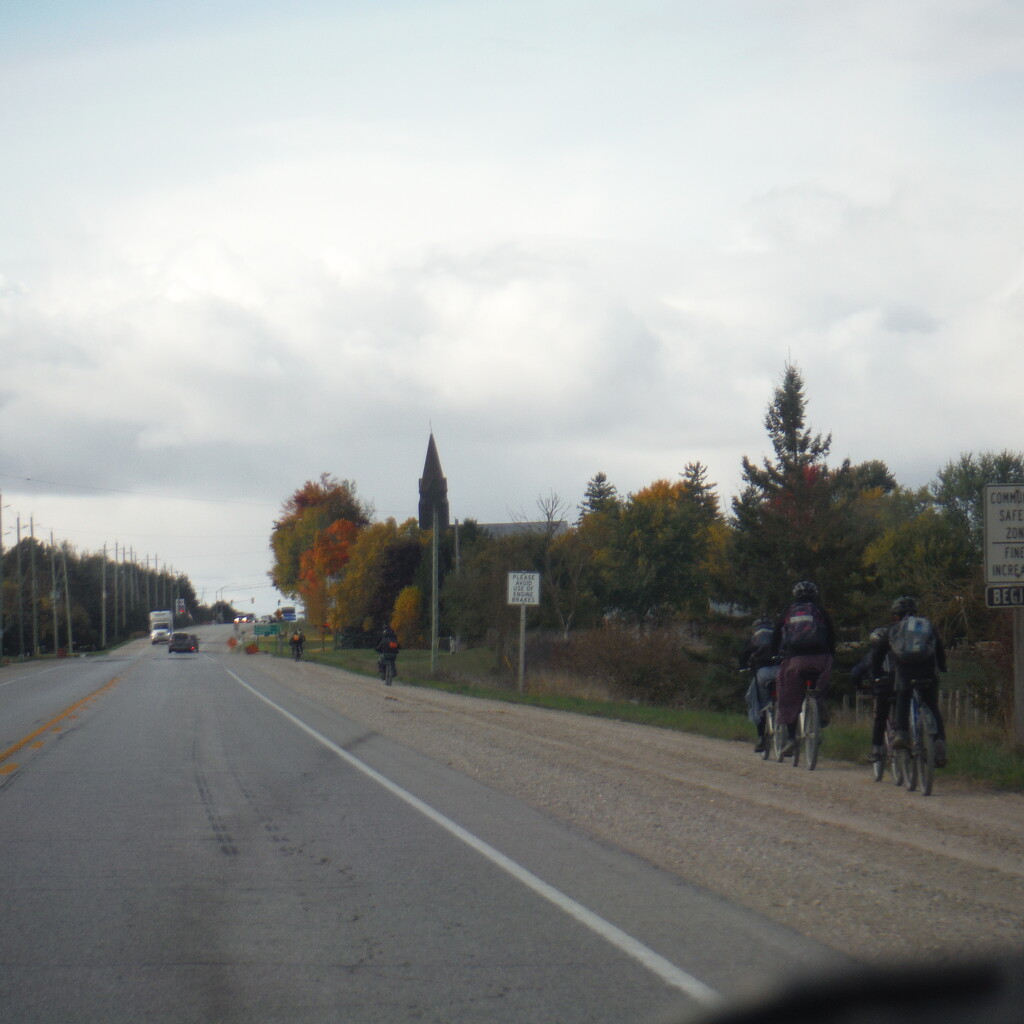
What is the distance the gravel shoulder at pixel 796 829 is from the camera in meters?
6.18

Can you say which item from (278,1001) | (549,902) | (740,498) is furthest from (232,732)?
(740,498)

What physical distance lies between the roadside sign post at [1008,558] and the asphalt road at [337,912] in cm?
599

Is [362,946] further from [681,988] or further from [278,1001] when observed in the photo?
[681,988]

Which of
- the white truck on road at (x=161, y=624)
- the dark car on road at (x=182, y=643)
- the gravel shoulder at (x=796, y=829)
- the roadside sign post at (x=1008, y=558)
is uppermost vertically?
the roadside sign post at (x=1008, y=558)

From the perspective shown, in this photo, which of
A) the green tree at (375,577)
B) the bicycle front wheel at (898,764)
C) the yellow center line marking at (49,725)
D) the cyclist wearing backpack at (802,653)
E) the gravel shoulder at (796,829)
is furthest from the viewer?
the green tree at (375,577)

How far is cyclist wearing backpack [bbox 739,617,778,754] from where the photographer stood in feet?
46.1

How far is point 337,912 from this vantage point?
646cm

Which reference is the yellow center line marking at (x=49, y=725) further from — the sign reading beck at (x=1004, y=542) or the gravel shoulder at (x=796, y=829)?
the sign reading beck at (x=1004, y=542)

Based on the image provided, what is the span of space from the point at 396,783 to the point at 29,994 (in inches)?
269

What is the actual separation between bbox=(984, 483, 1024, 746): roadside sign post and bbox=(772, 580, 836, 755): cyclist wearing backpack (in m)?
1.86

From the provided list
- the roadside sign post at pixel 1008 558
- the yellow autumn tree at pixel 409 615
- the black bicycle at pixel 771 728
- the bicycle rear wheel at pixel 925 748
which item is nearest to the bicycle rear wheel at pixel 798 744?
the black bicycle at pixel 771 728

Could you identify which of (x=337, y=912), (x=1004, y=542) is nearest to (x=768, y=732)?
(x=1004, y=542)

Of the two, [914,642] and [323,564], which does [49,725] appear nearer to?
[914,642]

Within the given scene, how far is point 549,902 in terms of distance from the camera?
6633 millimetres
